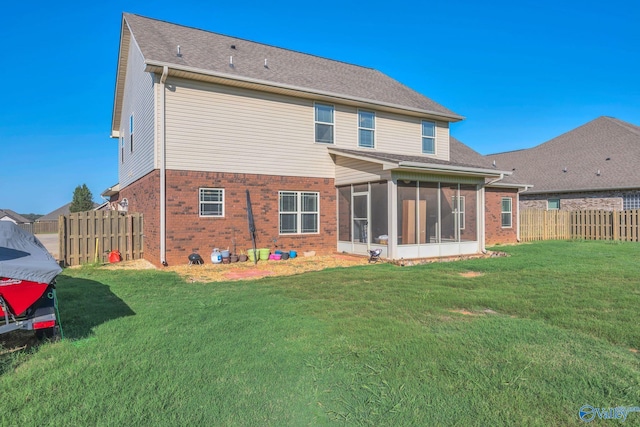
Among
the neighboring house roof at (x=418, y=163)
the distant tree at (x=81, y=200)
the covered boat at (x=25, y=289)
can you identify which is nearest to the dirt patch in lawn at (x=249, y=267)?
the neighboring house roof at (x=418, y=163)

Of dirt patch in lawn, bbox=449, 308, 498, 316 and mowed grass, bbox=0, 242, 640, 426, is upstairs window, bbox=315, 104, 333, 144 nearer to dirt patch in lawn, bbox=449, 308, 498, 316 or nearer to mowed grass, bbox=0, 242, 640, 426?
mowed grass, bbox=0, 242, 640, 426

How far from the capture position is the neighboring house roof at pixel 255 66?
11891 mm

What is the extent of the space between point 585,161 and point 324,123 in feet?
63.1

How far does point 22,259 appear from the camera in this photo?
4246mm

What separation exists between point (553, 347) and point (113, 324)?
18.1ft

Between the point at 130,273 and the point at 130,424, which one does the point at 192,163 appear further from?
the point at 130,424

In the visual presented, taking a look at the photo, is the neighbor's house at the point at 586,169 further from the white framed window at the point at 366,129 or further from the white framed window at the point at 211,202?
the white framed window at the point at 211,202

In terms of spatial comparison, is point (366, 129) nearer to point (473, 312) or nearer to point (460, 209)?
point (460, 209)

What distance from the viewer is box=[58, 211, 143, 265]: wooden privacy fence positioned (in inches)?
464

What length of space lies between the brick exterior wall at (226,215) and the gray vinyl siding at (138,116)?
76 centimetres

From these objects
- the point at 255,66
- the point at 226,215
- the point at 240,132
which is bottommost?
the point at 226,215

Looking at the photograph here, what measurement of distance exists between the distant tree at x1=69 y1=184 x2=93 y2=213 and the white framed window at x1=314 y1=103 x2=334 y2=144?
4042 cm

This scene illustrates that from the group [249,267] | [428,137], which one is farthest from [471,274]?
[428,137]

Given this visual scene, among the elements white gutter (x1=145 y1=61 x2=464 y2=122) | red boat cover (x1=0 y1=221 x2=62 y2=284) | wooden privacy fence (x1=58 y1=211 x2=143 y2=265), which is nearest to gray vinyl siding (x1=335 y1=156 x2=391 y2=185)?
white gutter (x1=145 y1=61 x2=464 y2=122)
